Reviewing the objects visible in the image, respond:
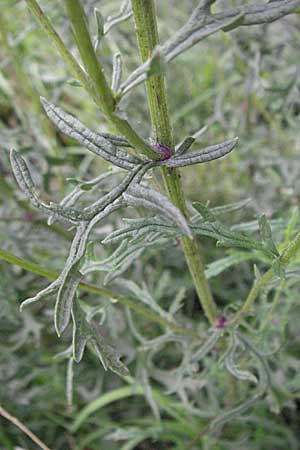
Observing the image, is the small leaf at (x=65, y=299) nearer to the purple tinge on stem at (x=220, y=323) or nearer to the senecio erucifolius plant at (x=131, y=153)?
the senecio erucifolius plant at (x=131, y=153)

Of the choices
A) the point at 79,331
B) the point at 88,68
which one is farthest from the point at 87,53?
the point at 79,331

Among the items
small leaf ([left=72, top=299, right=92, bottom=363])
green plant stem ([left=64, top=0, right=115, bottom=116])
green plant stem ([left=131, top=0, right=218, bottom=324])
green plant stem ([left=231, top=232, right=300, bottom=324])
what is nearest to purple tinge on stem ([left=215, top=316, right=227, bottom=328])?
green plant stem ([left=231, top=232, right=300, bottom=324])

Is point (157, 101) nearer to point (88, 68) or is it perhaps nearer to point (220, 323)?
point (88, 68)

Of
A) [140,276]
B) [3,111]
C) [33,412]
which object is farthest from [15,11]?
[33,412]

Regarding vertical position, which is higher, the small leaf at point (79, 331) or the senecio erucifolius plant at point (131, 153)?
the senecio erucifolius plant at point (131, 153)

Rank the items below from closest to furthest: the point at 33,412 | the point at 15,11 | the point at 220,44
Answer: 1. the point at 33,412
2. the point at 220,44
3. the point at 15,11

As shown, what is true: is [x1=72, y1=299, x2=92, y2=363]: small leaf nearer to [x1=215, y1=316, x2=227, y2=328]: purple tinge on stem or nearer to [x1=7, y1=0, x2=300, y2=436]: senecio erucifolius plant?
[x1=7, y1=0, x2=300, y2=436]: senecio erucifolius plant

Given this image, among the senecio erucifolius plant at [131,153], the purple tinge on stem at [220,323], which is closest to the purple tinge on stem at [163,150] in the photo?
the senecio erucifolius plant at [131,153]

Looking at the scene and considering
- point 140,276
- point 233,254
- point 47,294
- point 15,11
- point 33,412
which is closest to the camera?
point 47,294

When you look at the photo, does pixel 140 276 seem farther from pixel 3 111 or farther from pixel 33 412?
pixel 3 111
